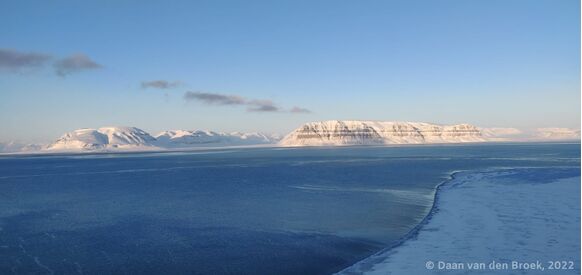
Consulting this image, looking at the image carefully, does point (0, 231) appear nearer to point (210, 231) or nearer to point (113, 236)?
point (113, 236)

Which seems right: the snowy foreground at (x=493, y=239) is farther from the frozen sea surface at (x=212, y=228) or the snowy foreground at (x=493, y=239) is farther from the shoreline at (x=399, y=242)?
the frozen sea surface at (x=212, y=228)

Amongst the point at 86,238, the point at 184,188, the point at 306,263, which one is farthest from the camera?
the point at 184,188

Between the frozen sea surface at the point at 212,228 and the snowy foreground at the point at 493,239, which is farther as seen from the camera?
the frozen sea surface at the point at 212,228

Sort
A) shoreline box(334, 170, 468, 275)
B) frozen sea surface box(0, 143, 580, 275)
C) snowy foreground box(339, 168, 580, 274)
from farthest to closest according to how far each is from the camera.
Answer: frozen sea surface box(0, 143, 580, 275), shoreline box(334, 170, 468, 275), snowy foreground box(339, 168, 580, 274)

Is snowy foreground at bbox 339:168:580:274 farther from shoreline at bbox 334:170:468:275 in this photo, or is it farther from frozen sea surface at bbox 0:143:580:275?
frozen sea surface at bbox 0:143:580:275

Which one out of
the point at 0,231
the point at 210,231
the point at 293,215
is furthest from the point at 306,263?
the point at 0,231

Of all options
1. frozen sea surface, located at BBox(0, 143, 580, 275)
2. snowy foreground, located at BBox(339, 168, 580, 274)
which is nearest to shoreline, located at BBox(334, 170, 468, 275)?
snowy foreground, located at BBox(339, 168, 580, 274)

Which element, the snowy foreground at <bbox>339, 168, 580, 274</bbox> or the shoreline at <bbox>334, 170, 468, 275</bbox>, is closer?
the snowy foreground at <bbox>339, 168, 580, 274</bbox>

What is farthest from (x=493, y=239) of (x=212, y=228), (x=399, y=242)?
(x=212, y=228)

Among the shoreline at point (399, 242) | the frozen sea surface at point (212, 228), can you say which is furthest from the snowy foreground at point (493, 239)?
the frozen sea surface at point (212, 228)
